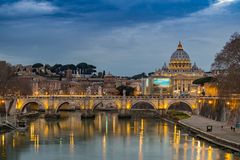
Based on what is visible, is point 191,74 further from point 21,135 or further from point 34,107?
point 21,135

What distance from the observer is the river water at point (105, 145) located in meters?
37.2

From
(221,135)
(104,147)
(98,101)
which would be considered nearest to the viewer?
(104,147)

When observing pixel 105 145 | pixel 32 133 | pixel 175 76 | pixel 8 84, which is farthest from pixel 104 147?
pixel 175 76

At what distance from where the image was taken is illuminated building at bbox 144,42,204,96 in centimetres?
13234

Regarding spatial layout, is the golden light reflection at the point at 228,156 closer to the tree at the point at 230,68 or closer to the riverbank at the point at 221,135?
the riverbank at the point at 221,135

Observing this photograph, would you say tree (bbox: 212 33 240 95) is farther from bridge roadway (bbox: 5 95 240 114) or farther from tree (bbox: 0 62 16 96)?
tree (bbox: 0 62 16 96)

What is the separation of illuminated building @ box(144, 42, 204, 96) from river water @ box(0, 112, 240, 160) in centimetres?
7394

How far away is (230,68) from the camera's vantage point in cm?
4466

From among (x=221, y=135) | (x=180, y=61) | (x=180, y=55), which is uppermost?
(x=180, y=55)

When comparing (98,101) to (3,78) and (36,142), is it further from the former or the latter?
(36,142)

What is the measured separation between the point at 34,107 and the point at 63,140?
4719 centimetres

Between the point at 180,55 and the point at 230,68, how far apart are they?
4554 inches

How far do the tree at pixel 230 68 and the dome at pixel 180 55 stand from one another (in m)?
110

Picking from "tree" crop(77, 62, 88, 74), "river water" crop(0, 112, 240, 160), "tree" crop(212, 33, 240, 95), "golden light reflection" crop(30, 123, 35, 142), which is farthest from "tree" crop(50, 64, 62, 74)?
"tree" crop(212, 33, 240, 95)
